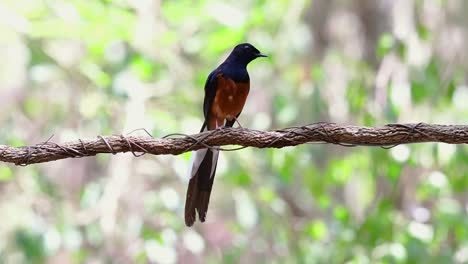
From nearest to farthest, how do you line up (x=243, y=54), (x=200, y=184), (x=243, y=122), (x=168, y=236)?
(x=200, y=184) < (x=243, y=54) < (x=168, y=236) < (x=243, y=122)

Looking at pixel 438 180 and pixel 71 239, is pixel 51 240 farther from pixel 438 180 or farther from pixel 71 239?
pixel 438 180

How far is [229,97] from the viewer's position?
3457 mm

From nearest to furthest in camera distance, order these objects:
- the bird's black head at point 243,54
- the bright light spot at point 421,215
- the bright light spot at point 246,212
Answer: the bird's black head at point 243,54 < the bright light spot at point 246,212 < the bright light spot at point 421,215

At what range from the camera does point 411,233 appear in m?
4.12

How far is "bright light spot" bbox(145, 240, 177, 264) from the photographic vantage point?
4.29m

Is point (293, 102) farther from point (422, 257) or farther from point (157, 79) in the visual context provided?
point (422, 257)

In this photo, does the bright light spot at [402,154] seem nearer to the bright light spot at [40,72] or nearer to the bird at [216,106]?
the bird at [216,106]

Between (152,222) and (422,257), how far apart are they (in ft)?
6.41

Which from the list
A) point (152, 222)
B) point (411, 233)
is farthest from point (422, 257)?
point (152, 222)

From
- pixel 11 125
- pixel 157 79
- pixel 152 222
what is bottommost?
pixel 152 222

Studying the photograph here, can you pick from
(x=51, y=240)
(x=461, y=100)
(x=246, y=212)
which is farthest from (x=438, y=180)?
(x=51, y=240)

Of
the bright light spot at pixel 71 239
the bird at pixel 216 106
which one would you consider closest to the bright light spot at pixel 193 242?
the bright light spot at pixel 71 239

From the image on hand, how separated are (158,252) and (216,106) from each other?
1.17 m

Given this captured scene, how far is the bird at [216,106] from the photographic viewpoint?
3.24 m
